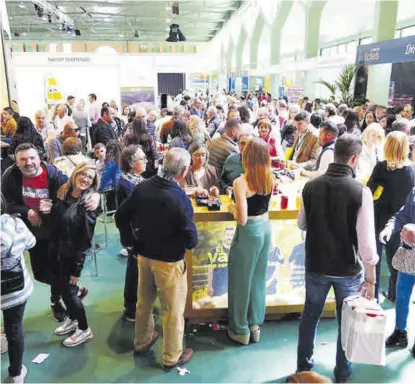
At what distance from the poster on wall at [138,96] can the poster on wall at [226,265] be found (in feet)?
25.1

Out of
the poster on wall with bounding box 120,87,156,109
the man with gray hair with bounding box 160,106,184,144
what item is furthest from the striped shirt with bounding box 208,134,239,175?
the poster on wall with bounding box 120,87,156,109

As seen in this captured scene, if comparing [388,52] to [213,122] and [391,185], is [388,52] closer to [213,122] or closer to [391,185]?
[213,122]

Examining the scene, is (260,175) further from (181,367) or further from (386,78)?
(386,78)

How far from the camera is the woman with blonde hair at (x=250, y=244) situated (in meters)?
2.44

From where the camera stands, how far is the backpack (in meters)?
2.10

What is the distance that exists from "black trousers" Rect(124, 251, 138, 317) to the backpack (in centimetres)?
93

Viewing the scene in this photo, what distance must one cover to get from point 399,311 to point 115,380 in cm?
187

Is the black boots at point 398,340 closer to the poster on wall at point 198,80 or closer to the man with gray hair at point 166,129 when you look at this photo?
the man with gray hair at point 166,129

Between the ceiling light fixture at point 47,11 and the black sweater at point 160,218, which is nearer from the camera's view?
the black sweater at point 160,218

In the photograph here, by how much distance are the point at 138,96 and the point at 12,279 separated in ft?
28.3

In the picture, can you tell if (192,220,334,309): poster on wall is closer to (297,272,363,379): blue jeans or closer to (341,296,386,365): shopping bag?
(297,272,363,379): blue jeans

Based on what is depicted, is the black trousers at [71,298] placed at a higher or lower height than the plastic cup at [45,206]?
lower

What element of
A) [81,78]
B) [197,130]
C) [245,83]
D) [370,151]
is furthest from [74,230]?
[245,83]

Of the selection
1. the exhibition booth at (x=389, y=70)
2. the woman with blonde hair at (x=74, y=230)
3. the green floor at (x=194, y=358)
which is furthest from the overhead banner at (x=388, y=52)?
the woman with blonde hair at (x=74, y=230)
